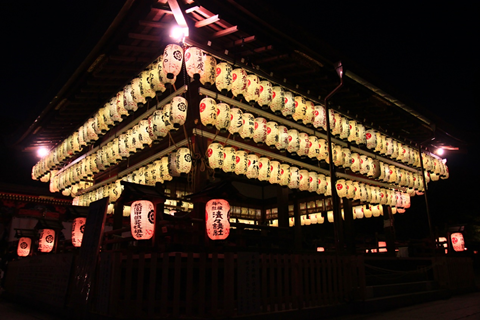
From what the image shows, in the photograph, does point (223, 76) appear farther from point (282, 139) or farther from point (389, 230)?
point (389, 230)

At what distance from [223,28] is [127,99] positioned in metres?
3.85

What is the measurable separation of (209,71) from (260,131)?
256 cm

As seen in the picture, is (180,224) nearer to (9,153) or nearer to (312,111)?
(312,111)

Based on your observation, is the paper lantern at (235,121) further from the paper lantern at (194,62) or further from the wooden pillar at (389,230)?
the wooden pillar at (389,230)

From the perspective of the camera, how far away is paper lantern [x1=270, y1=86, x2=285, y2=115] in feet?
36.8

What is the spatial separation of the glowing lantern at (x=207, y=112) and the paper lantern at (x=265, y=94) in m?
1.82

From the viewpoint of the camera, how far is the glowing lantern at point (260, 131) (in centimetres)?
1077

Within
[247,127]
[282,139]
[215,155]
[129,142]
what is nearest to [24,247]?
[129,142]

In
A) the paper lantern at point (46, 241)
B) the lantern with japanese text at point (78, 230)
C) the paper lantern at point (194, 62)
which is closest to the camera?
the paper lantern at point (194, 62)

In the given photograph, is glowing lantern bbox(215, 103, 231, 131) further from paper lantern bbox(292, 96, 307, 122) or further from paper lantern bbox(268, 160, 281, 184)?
paper lantern bbox(292, 96, 307, 122)

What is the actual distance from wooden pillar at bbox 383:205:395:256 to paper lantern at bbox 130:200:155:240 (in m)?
13.5

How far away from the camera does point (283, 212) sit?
1370 centimetres

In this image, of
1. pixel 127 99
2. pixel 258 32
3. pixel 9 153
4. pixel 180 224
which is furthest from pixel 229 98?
pixel 9 153

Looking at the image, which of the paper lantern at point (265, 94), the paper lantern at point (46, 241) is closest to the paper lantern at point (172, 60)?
the paper lantern at point (265, 94)
